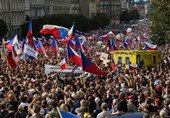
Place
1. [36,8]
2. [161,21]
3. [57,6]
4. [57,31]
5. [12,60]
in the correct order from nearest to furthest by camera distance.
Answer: [12,60] < [57,31] < [161,21] < [36,8] < [57,6]

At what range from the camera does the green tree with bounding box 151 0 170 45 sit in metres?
32.3

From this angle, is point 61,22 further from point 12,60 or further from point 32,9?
point 12,60

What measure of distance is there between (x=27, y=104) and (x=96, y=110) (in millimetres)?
1539

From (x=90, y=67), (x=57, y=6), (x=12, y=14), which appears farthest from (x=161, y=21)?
(x=57, y=6)

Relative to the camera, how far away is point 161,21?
40.2 meters

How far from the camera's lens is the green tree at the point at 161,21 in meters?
32.3

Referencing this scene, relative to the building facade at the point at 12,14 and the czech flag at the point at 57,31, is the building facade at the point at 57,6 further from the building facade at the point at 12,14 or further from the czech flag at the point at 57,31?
the czech flag at the point at 57,31

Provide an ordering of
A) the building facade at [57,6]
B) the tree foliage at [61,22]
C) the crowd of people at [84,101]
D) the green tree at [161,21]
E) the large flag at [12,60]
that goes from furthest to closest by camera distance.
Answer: the building facade at [57,6], the tree foliage at [61,22], the green tree at [161,21], the large flag at [12,60], the crowd of people at [84,101]

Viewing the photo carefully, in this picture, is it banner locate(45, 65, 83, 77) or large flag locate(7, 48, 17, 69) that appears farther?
large flag locate(7, 48, 17, 69)

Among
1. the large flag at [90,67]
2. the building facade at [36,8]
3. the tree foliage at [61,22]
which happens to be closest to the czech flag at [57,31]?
the large flag at [90,67]

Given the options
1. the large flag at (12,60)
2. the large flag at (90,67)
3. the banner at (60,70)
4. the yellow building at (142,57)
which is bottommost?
the yellow building at (142,57)

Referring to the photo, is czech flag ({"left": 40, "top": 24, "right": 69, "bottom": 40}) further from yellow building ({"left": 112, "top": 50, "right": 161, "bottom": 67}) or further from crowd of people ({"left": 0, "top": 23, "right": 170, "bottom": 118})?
crowd of people ({"left": 0, "top": 23, "right": 170, "bottom": 118})

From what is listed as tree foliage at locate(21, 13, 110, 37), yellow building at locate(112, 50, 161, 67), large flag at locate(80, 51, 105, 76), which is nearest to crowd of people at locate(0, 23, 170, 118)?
large flag at locate(80, 51, 105, 76)

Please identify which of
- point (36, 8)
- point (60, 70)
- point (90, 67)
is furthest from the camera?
point (36, 8)
